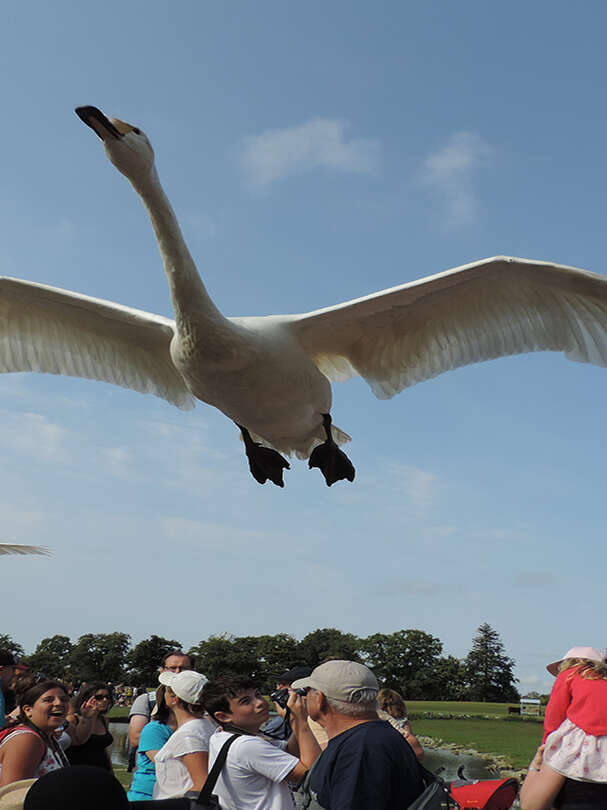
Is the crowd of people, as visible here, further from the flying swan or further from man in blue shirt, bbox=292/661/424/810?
the flying swan

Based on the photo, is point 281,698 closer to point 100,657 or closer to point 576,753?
point 576,753

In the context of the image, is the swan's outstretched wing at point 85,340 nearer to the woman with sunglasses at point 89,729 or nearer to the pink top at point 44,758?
the woman with sunglasses at point 89,729

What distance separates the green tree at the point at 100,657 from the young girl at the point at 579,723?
100597 millimetres

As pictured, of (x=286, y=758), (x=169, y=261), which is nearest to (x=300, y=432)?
(x=169, y=261)

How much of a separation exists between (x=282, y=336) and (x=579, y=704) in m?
4.55

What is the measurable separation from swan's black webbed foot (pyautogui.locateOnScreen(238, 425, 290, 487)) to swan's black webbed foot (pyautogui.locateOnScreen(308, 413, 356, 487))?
36 centimetres

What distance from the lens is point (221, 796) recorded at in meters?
3.87

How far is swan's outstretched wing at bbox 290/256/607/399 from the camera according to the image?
721cm

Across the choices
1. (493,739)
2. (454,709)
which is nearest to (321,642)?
(454,709)

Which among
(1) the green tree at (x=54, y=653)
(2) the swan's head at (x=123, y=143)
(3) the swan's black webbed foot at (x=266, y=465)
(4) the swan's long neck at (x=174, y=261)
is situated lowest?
(1) the green tree at (x=54, y=653)

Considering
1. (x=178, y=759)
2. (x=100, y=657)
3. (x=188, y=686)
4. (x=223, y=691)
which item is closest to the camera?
(x=223, y=691)

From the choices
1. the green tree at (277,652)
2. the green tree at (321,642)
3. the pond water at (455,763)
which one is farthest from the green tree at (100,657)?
the pond water at (455,763)

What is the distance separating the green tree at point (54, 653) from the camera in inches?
3954

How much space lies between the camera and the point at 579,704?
3629 mm
